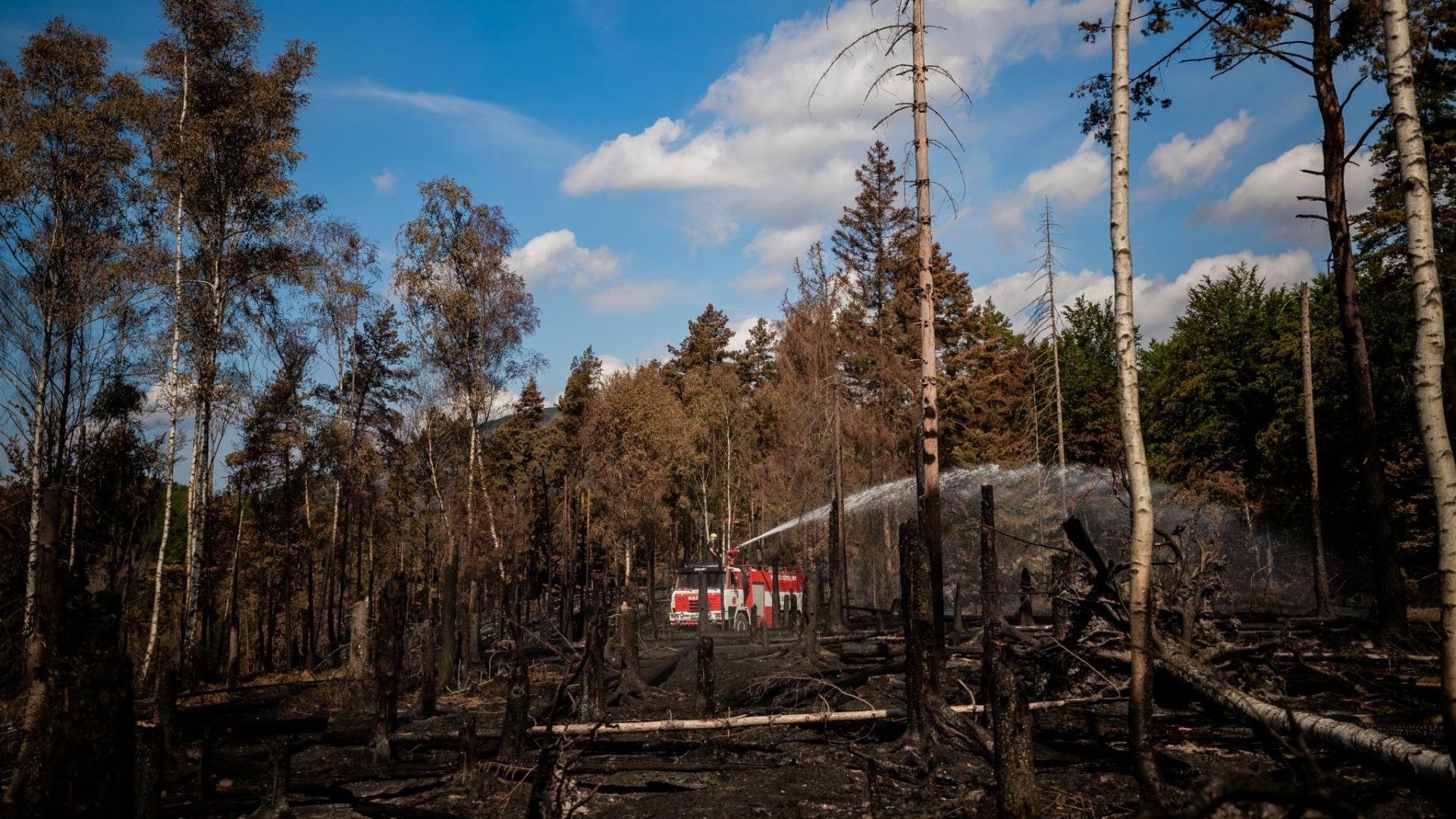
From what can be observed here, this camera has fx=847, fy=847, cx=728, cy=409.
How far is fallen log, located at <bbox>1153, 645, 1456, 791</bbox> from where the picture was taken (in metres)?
5.38

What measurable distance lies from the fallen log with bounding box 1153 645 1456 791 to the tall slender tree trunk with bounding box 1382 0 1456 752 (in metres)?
0.24

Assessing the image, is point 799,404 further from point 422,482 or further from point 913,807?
point 913,807

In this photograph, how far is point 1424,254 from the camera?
5820mm

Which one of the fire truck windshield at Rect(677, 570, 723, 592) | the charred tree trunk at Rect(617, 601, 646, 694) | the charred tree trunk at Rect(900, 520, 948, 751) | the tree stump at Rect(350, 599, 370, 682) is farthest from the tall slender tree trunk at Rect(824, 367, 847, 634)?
the charred tree trunk at Rect(900, 520, 948, 751)

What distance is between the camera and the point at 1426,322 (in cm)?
573

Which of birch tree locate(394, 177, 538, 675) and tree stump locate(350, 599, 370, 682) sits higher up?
birch tree locate(394, 177, 538, 675)

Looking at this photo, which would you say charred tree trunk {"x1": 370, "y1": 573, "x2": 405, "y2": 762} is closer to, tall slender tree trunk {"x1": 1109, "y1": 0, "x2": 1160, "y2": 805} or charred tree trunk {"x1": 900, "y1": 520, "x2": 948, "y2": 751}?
charred tree trunk {"x1": 900, "y1": 520, "x2": 948, "y2": 751}

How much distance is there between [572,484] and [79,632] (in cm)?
3347

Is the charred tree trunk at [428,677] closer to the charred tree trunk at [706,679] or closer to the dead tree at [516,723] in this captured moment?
the dead tree at [516,723]

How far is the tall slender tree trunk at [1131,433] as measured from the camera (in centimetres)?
676

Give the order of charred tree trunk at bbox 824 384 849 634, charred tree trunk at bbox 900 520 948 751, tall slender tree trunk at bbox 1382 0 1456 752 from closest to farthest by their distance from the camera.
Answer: tall slender tree trunk at bbox 1382 0 1456 752
charred tree trunk at bbox 900 520 948 751
charred tree trunk at bbox 824 384 849 634

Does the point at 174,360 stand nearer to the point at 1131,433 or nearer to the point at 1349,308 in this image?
the point at 1131,433

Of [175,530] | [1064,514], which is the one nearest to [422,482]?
[175,530]

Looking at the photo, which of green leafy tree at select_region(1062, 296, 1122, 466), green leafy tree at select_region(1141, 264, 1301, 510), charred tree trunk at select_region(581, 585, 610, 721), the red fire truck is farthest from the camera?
green leafy tree at select_region(1062, 296, 1122, 466)
